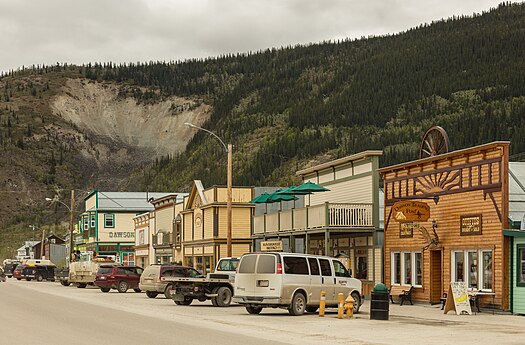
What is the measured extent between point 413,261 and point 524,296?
7772mm

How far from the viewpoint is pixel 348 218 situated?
40.3 m

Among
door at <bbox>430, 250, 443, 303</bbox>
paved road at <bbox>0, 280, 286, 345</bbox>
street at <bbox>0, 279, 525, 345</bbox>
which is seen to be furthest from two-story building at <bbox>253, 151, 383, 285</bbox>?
paved road at <bbox>0, 280, 286, 345</bbox>

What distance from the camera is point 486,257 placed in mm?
31984

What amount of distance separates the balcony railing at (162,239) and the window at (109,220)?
17825mm

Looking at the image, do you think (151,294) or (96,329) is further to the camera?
(151,294)

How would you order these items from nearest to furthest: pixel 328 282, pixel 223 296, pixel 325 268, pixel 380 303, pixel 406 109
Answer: pixel 380 303 < pixel 328 282 < pixel 325 268 < pixel 223 296 < pixel 406 109

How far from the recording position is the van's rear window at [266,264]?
2928cm

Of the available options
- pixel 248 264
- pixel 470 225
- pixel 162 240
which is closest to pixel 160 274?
pixel 248 264

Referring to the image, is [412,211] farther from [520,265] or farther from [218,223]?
[218,223]

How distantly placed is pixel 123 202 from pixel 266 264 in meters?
66.3

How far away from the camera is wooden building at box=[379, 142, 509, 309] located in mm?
30938

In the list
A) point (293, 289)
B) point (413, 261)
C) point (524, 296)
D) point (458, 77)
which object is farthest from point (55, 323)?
point (458, 77)

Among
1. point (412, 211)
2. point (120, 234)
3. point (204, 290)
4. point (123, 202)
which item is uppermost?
point (123, 202)

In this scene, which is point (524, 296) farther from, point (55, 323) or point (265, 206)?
point (265, 206)
